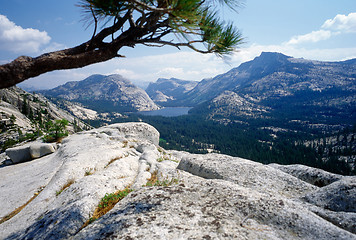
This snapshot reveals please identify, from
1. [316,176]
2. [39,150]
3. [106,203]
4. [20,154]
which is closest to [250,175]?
[316,176]

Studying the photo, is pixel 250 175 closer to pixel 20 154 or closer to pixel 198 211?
pixel 198 211

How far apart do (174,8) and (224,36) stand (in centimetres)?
320

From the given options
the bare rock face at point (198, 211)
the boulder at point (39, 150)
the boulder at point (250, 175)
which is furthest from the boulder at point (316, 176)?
the boulder at point (39, 150)

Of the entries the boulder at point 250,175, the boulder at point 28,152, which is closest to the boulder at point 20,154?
the boulder at point 28,152

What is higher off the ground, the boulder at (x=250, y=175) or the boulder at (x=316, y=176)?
the boulder at (x=250, y=175)

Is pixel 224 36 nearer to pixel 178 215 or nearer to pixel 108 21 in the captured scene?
pixel 108 21

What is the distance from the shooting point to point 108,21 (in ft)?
19.9

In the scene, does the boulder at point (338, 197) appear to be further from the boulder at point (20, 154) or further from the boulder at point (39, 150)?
the boulder at point (20, 154)

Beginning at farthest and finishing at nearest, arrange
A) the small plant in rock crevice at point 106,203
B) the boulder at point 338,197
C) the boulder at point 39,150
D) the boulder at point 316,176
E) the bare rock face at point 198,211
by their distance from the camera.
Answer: the boulder at point 39,150 < the boulder at point 316,176 < the small plant in rock crevice at point 106,203 < the boulder at point 338,197 < the bare rock face at point 198,211

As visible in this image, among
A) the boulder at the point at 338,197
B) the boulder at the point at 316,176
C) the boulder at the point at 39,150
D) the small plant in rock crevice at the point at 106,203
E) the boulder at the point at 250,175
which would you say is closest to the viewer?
the boulder at the point at 338,197

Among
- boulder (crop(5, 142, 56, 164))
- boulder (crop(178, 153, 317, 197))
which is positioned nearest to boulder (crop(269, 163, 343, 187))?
boulder (crop(178, 153, 317, 197))

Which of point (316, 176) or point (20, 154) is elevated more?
point (20, 154)

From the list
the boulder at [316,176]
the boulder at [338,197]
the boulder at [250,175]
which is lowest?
the boulder at [316,176]

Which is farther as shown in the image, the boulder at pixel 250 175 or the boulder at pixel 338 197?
the boulder at pixel 250 175
